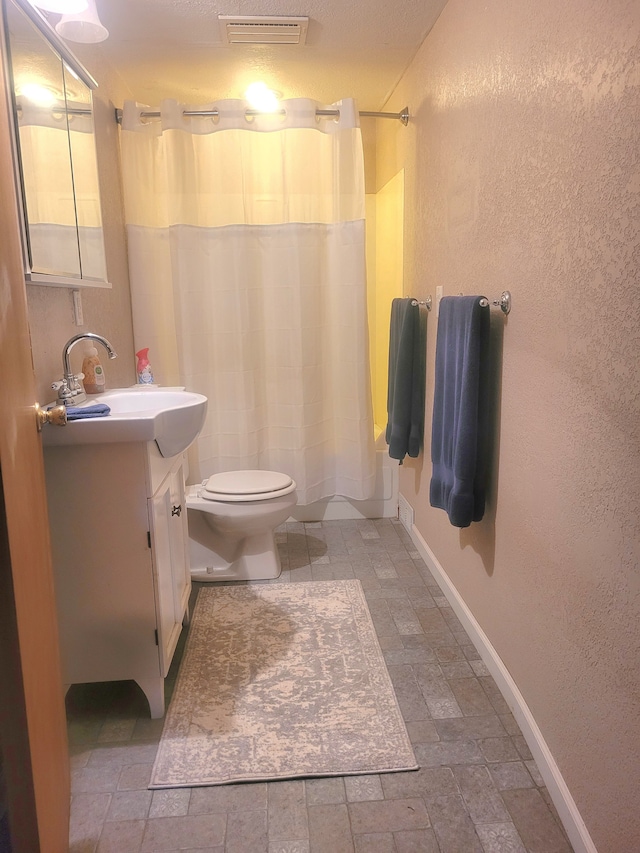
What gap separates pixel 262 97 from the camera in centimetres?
302

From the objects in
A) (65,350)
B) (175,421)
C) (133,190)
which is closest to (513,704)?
(175,421)

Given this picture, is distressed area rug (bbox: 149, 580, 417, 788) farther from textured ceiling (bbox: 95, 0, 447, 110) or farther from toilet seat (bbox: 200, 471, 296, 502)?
textured ceiling (bbox: 95, 0, 447, 110)

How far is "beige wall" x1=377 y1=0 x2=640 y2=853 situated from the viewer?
110 cm

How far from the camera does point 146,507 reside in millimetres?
1622

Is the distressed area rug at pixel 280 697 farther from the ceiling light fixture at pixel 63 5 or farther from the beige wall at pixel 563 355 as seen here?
the ceiling light fixture at pixel 63 5

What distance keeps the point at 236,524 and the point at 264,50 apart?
79.2 inches

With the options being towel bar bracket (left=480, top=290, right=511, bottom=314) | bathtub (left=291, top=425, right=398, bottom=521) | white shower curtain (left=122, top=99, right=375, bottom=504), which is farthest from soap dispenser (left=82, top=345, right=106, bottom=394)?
bathtub (left=291, top=425, right=398, bottom=521)

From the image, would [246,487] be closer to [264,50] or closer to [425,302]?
[425,302]

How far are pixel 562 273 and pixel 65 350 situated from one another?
4.62 ft

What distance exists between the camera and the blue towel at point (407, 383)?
259 cm

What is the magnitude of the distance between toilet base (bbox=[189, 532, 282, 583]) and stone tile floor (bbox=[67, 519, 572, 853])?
0.69 m

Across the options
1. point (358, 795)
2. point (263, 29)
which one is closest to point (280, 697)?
point (358, 795)

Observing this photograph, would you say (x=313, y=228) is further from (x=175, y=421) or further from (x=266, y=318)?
(x=175, y=421)

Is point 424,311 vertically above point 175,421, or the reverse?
point 424,311
